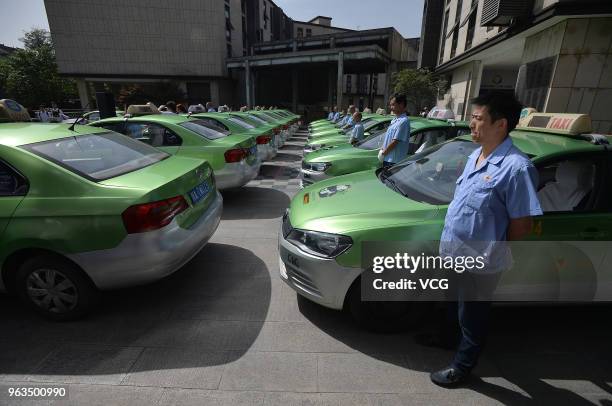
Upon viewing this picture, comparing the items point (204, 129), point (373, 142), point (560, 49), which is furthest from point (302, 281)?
point (560, 49)

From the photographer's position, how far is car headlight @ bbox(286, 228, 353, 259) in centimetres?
222

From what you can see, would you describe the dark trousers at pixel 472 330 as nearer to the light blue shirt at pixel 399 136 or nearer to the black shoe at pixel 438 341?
the black shoe at pixel 438 341

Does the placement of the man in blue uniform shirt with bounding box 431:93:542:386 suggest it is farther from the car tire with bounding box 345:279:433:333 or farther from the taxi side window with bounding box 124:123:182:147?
the taxi side window with bounding box 124:123:182:147

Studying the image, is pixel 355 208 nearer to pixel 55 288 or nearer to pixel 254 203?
pixel 55 288

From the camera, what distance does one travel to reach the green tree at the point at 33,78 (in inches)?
1467

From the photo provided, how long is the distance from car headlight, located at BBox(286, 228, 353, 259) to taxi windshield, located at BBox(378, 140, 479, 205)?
2.37ft

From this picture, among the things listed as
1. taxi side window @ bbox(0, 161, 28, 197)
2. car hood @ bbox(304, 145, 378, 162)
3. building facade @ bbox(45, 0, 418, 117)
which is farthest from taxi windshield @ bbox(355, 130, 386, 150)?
building facade @ bbox(45, 0, 418, 117)

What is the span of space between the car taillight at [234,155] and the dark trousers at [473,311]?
4438 millimetres

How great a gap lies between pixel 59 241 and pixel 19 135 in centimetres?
108

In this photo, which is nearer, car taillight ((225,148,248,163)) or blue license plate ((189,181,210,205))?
blue license plate ((189,181,210,205))

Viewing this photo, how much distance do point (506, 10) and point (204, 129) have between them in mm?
8454

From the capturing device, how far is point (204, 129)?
6.06m

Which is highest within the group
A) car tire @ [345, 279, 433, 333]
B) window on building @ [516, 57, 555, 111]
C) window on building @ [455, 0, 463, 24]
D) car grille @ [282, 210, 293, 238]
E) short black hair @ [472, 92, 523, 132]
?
window on building @ [455, 0, 463, 24]

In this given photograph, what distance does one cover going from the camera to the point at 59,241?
2.35m
